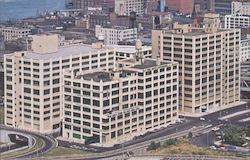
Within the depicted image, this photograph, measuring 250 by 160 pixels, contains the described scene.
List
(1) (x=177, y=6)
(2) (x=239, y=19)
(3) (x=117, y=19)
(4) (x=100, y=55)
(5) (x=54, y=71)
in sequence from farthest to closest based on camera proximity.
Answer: (1) (x=177, y=6)
(3) (x=117, y=19)
(2) (x=239, y=19)
(4) (x=100, y=55)
(5) (x=54, y=71)

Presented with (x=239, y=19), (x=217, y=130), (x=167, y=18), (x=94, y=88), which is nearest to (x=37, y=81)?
(x=94, y=88)

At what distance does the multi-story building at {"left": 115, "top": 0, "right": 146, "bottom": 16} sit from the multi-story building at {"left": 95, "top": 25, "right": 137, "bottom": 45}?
24.8 feet

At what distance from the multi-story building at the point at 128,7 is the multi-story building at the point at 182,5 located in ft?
6.19

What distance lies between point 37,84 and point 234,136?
6.31 metres

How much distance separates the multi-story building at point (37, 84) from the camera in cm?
2528

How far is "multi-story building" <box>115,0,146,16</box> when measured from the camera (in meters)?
52.1

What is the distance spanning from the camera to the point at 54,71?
25.6 meters

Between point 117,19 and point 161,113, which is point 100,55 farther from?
point 117,19

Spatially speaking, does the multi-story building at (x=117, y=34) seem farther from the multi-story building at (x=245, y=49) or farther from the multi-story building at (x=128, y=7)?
the multi-story building at (x=245, y=49)

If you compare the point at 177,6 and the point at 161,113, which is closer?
the point at 161,113

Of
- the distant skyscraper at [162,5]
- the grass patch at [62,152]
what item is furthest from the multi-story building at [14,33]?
the grass patch at [62,152]

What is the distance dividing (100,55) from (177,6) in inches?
1099

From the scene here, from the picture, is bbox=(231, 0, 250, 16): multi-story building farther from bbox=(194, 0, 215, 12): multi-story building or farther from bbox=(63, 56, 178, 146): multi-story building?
bbox=(63, 56, 178, 146): multi-story building

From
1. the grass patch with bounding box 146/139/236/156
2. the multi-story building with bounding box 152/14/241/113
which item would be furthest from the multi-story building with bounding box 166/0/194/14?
the grass patch with bounding box 146/139/236/156
